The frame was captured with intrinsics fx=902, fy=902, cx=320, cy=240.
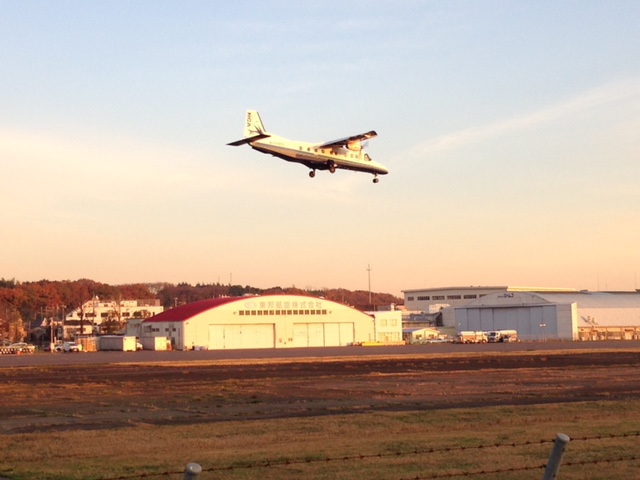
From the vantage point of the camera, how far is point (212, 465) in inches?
711

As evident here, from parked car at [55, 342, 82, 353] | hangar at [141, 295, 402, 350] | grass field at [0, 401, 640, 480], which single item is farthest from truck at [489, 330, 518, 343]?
grass field at [0, 401, 640, 480]

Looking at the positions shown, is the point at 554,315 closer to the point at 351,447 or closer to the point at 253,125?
the point at 253,125

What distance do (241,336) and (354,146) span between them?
70.6m

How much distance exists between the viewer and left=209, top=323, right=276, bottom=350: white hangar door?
124562 millimetres

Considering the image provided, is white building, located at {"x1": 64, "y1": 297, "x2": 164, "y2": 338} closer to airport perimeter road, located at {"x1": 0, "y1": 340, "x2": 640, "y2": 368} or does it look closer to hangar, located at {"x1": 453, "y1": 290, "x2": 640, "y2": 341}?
hangar, located at {"x1": 453, "y1": 290, "x2": 640, "y2": 341}

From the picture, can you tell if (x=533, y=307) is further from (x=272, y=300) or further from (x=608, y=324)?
(x=272, y=300)

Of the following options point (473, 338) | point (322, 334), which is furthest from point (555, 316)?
point (322, 334)

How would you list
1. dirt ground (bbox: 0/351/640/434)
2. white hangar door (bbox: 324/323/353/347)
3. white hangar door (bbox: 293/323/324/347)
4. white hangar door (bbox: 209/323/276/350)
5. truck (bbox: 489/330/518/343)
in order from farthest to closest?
truck (bbox: 489/330/518/343), white hangar door (bbox: 324/323/353/347), white hangar door (bbox: 293/323/324/347), white hangar door (bbox: 209/323/276/350), dirt ground (bbox: 0/351/640/434)

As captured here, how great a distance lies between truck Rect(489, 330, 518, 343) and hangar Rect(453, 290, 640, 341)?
7.61 m

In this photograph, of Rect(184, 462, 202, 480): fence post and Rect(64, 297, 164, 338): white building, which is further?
Rect(64, 297, 164, 338): white building

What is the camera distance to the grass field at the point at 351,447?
17031mm

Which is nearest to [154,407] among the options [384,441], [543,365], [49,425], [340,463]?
[49,425]

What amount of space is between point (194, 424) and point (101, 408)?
24.3ft

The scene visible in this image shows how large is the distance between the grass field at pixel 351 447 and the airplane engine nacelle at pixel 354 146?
32.4 metres
